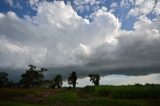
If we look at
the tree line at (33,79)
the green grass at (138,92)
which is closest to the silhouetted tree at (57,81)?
the tree line at (33,79)

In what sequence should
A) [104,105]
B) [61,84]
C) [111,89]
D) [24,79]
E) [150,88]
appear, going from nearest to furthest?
[104,105] → [150,88] → [111,89] → [24,79] → [61,84]

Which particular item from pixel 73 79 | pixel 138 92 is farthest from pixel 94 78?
pixel 138 92

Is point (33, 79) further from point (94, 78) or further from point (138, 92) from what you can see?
point (138, 92)

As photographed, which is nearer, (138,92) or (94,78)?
(138,92)

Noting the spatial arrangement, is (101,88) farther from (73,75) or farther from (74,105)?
(73,75)

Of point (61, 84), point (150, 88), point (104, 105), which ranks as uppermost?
point (61, 84)

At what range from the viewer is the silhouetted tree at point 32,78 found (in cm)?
12606

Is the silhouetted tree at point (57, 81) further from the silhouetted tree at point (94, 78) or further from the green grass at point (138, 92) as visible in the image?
the green grass at point (138, 92)

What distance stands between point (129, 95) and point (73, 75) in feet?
232

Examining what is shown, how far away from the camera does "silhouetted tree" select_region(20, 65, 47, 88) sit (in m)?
126

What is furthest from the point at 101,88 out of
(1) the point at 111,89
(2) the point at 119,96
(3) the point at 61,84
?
(3) the point at 61,84

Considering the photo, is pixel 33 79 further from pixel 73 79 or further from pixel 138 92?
pixel 138 92

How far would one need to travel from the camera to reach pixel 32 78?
128 m

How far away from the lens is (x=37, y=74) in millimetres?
130125
